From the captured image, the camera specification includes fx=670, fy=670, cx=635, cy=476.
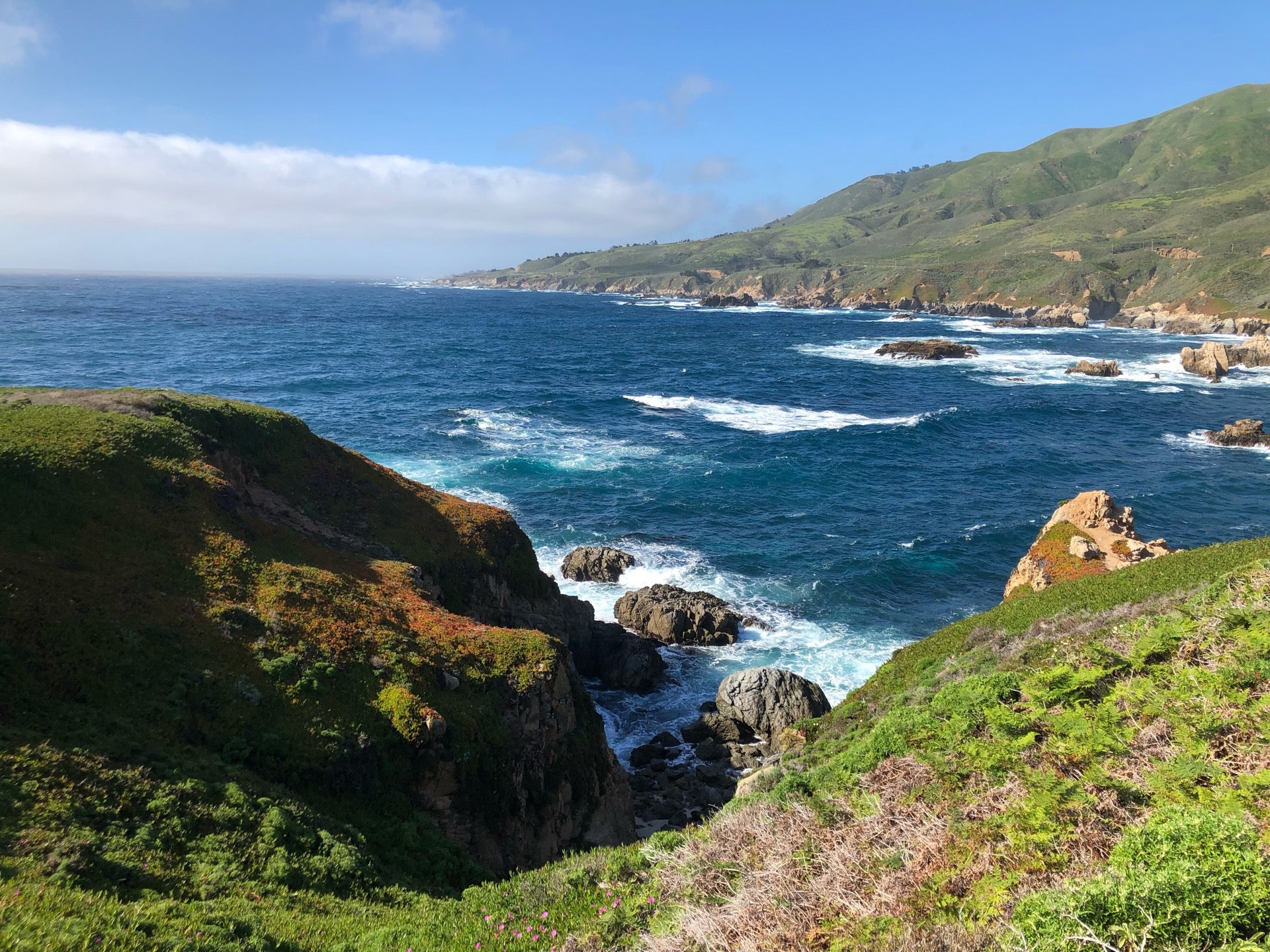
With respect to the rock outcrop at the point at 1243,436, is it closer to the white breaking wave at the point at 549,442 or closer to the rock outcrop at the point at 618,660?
the white breaking wave at the point at 549,442

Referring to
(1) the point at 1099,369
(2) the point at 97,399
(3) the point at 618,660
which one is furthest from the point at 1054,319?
(2) the point at 97,399

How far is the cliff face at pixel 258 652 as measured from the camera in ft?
50.7

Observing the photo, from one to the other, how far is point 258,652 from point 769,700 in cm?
1933

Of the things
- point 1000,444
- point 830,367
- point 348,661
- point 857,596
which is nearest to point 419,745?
point 348,661

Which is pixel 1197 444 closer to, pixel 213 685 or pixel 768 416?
pixel 768 416

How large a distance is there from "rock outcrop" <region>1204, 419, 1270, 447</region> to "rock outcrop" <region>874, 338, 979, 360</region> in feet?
181

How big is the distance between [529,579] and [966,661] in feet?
61.9

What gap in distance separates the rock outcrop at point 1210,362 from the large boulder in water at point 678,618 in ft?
323

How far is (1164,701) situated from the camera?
1159 cm

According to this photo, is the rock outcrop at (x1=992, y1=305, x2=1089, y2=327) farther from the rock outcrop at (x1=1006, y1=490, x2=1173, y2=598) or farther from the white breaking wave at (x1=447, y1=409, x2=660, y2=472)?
the rock outcrop at (x1=1006, y1=490, x2=1173, y2=598)

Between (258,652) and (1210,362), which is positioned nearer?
(258,652)

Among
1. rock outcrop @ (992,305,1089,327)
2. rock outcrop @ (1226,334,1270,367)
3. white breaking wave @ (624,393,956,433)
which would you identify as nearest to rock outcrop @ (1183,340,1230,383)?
rock outcrop @ (1226,334,1270,367)

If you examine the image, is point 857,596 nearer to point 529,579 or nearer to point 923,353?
point 529,579

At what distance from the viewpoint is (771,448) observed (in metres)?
66.1
